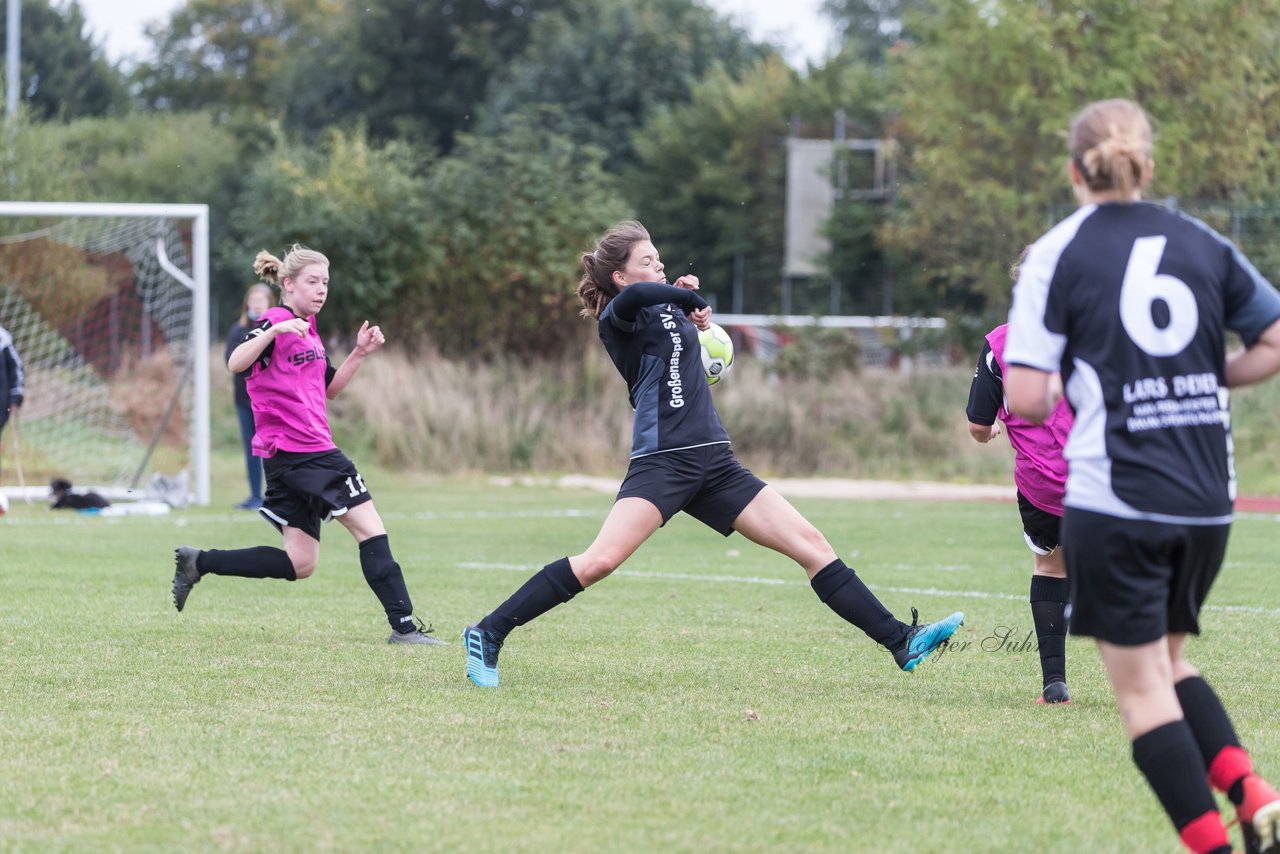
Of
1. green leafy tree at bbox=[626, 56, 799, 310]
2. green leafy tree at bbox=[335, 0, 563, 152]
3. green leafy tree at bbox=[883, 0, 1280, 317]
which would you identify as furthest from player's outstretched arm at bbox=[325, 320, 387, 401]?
green leafy tree at bbox=[335, 0, 563, 152]

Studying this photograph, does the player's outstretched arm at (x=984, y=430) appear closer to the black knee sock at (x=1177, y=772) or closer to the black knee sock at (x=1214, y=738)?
the black knee sock at (x=1214, y=738)

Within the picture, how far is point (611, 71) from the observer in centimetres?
4494

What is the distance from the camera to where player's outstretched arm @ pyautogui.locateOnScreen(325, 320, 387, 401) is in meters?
7.19

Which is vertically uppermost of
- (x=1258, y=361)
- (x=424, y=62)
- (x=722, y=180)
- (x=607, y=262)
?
(x=424, y=62)

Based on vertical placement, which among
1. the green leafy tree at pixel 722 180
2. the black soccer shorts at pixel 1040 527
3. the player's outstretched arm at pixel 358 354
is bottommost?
the black soccer shorts at pixel 1040 527

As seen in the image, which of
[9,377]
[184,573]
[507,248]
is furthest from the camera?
[507,248]

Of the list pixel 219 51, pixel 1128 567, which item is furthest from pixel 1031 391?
pixel 219 51

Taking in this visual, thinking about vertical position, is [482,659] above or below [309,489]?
below

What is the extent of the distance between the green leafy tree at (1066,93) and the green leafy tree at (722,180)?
16.9 meters

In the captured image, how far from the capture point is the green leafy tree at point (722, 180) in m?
42.3

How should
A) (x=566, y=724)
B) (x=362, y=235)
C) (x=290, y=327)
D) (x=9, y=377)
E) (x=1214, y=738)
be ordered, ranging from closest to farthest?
1. (x=1214, y=738)
2. (x=566, y=724)
3. (x=290, y=327)
4. (x=9, y=377)
5. (x=362, y=235)

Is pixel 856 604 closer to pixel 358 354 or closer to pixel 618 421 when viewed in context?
pixel 358 354

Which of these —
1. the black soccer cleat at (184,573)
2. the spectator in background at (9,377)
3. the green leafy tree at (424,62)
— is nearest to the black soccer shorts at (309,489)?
the black soccer cleat at (184,573)

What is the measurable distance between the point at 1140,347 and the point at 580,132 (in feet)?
137
